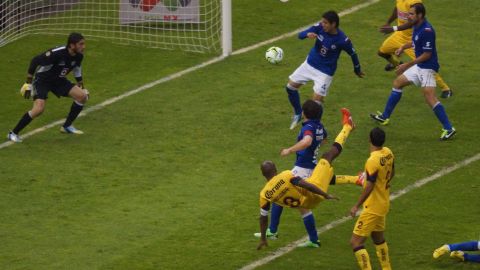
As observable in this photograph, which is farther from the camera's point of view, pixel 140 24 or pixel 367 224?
pixel 140 24

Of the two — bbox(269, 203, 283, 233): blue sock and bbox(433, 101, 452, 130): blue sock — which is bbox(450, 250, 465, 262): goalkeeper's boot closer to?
bbox(269, 203, 283, 233): blue sock

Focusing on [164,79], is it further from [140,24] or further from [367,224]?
[367,224]

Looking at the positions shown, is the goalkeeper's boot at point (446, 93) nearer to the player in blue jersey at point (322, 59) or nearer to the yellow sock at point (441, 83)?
the yellow sock at point (441, 83)

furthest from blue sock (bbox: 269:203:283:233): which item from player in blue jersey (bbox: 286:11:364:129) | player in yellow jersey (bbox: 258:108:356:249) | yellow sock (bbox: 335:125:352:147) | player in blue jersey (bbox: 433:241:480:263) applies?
player in blue jersey (bbox: 286:11:364:129)

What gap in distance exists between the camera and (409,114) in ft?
71.4

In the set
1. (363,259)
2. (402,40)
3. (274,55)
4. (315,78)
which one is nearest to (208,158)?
(315,78)

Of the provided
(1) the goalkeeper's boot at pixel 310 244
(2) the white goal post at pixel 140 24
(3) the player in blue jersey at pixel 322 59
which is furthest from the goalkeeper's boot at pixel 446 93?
(1) the goalkeeper's boot at pixel 310 244

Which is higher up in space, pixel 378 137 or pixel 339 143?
pixel 378 137

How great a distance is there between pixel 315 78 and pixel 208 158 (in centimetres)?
250

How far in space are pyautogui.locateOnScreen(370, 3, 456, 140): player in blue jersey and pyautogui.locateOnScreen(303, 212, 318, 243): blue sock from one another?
197 inches

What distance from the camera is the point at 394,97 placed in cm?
2066

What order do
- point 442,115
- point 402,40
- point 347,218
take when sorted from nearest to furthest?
point 347,218, point 442,115, point 402,40

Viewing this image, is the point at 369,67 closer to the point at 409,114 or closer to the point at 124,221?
the point at 409,114

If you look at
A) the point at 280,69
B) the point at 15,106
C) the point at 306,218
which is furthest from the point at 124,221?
the point at 280,69
